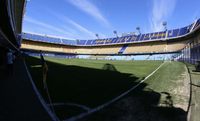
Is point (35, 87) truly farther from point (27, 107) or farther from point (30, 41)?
point (30, 41)

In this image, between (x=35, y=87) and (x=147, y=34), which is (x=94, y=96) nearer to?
(x=35, y=87)

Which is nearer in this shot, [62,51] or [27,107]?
[27,107]

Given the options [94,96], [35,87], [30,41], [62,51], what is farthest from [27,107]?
[62,51]

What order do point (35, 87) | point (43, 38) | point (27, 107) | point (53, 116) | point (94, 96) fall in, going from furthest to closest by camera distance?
1. point (43, 38)
2. point (35, 87)
3. point (94, 96)
4. point (27, 107)
5. point (53, 116)

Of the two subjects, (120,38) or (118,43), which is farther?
(120,38)

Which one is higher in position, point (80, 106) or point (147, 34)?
point (147, 34)

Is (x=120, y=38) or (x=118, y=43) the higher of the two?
(x=120, y=38)

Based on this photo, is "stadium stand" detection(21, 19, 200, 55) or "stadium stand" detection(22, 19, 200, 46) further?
"stadium stand" detection(22, 19, 200, 46)

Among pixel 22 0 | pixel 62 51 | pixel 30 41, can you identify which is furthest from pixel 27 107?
pixel 62 51

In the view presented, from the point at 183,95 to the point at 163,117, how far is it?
3.64m

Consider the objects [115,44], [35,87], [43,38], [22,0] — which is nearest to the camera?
[35,87]

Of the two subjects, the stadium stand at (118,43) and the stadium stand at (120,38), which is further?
the stadium stand at (120,38)

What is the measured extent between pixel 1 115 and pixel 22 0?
59.2ft

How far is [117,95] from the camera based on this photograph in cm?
1011
